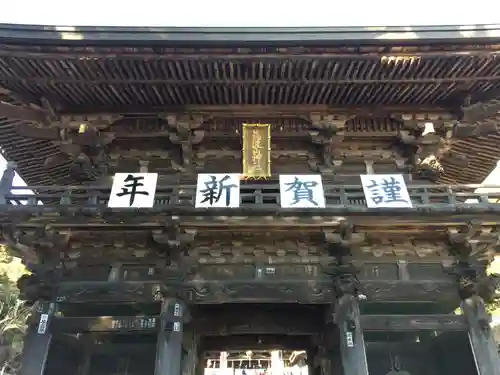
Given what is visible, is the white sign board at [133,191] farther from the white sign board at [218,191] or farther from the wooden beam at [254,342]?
the wooden beam at [254,342]

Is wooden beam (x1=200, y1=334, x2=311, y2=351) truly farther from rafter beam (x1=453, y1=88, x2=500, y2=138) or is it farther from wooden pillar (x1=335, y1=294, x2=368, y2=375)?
rafter beam (x1=453, y1=88, x2=500, y2=138)

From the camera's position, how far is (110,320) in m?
7.10

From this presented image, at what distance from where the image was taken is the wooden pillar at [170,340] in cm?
666

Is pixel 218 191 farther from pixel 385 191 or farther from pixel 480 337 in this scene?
pixel 480 337

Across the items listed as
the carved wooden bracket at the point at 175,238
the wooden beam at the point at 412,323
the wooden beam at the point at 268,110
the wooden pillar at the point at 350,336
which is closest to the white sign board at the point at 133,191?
the carved wooden bracket at the point at 175,238

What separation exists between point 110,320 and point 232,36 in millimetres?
5108

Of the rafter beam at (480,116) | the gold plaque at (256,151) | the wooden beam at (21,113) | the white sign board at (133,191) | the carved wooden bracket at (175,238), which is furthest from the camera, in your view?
the rafter beam at (480,116)

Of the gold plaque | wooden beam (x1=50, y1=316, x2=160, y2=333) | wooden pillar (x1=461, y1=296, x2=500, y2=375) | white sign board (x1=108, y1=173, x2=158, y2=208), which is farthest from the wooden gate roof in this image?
wooden beam (x1=50, y1=316, x2=160, y2=333)

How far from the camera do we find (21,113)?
8.05 metres

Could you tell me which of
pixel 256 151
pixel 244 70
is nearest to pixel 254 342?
pixel 256 151

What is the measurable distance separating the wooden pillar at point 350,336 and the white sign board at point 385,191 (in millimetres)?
1706

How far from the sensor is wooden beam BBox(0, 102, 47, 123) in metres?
7.90

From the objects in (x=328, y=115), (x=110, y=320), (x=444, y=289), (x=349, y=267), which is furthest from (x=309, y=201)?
(x=110, y=320)

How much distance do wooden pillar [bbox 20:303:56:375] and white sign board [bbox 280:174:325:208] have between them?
435 centimetres
